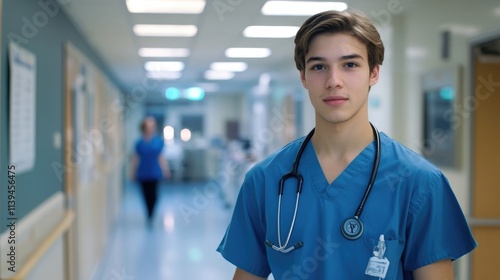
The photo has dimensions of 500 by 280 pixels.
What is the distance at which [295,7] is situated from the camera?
13.4 feet

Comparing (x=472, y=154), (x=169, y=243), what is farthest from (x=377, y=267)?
(x=169, y=243)

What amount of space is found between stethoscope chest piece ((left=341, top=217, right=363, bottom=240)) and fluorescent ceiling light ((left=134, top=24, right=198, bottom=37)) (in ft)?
12.4

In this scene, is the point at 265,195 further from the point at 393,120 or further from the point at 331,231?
the point at 393,120

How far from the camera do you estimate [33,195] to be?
281cm

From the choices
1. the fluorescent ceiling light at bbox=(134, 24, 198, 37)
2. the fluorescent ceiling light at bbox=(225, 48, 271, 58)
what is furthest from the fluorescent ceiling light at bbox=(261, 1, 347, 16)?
the fluorescent ceiling light at bbox=(225, 48, 271, 58)

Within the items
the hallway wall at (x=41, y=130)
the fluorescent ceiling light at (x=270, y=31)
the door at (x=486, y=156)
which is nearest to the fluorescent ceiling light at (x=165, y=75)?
the fluorescent ceiling light at (x=270, y=31)

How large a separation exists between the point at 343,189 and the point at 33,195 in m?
2.05

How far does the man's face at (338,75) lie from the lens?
1210 millimetres

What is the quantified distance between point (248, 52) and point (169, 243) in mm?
2448

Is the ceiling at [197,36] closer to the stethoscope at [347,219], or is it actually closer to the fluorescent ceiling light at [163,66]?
the fluorescent ceiling light at [163,66]

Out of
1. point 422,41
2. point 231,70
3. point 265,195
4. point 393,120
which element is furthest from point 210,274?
point 231,70

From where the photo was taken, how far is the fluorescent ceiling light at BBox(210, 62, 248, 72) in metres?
7.63

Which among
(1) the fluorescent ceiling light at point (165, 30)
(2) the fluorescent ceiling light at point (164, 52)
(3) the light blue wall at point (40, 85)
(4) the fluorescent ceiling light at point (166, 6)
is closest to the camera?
(3) the light blue wall at point (40, 85)

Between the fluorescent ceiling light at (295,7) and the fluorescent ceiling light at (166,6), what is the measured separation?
50cm
